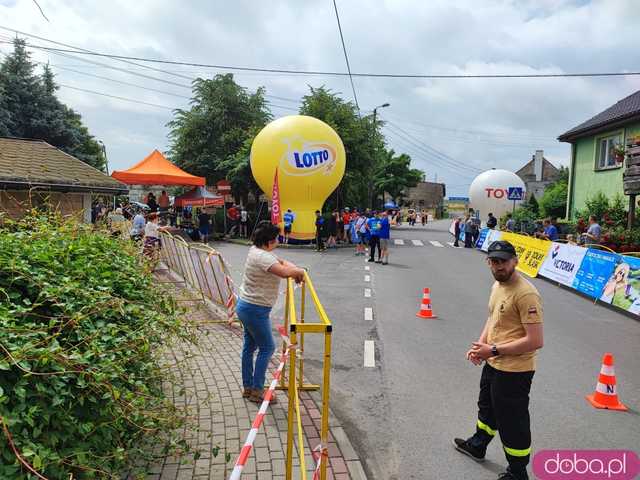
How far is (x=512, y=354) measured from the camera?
3439 mm

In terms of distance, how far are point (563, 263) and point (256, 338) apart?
11.0 meters

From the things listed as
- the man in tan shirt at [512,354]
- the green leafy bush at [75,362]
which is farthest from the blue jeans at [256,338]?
the man in tan shirt at [512,354]

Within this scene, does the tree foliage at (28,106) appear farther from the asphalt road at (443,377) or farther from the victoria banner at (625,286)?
the victoria banner at (625,286)

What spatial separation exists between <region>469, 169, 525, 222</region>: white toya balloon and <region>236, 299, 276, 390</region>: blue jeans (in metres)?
34.1

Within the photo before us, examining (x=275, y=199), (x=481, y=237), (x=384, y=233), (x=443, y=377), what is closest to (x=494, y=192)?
(x=481, y=237)

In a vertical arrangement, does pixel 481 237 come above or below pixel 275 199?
below

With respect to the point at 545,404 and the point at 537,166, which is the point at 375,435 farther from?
the point at 537,166

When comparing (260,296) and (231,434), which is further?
(260,296)

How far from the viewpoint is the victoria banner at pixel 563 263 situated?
487 inches

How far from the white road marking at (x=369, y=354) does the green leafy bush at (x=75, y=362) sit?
9.80 ft

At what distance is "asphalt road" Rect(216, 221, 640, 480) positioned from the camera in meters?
4.19

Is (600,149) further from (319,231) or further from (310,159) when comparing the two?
(319,231)

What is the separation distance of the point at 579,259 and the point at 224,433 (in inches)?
434

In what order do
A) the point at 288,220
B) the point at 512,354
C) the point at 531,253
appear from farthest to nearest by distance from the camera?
1. the point at 288,220
2. the point at 531,253
3. the point at 512,354
